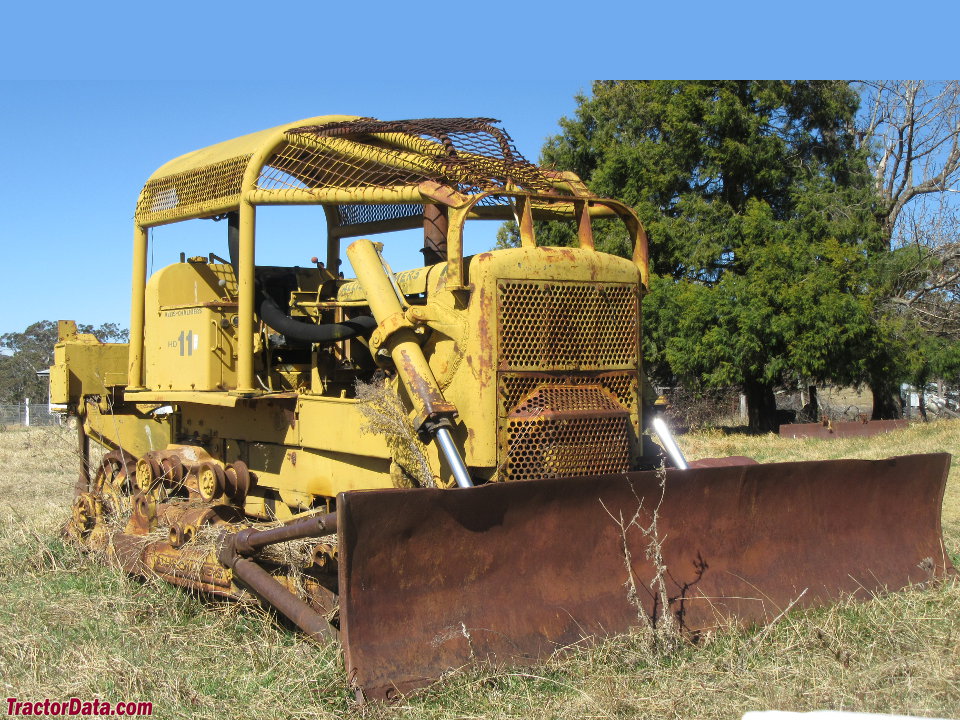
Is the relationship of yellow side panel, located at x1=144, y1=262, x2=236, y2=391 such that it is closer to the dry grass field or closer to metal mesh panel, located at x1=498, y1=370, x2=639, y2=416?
the dry grass field

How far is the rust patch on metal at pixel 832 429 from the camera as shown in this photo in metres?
18.1

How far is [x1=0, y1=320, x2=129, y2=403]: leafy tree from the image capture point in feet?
126

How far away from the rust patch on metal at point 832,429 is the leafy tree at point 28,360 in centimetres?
2661

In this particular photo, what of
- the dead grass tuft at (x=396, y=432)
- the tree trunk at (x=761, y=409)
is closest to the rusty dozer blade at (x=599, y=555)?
the dead grass tuft at (x=396, y=432)

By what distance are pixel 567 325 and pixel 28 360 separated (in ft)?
130

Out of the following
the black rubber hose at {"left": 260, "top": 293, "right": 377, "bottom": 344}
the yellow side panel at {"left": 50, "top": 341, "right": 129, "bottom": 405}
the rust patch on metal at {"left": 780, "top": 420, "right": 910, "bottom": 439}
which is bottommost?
the rust patch on metal at {"left": 780, "top": 420, "right": 910, "bottom": 439}

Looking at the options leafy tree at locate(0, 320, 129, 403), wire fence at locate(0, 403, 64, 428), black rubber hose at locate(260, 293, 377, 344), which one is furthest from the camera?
leafy tree at locate(0, 320, 129, 403)

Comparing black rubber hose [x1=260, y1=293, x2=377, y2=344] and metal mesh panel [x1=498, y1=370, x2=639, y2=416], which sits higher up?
black rubber hose [x1=260, y1=293, x2=377, y2=344]

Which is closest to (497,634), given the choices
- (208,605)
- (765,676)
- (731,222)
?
(765,676)

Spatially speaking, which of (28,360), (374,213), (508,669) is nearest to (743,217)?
(374,213)

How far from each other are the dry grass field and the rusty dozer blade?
0.14 meters

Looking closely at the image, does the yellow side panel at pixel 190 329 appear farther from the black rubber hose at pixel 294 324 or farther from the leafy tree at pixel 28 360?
the leafy tree at pixel 28 360

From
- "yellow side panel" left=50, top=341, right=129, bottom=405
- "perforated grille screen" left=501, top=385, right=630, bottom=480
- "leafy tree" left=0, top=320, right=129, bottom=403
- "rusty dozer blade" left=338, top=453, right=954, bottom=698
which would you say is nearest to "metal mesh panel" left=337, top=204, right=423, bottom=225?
"yellow side panel" left=50, top=341, right=129, bottom=405

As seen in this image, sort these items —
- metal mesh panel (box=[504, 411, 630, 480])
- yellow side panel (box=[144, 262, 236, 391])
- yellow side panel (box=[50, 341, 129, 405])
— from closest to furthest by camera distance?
1. metal mesh panel (box=[504, 411, 630, 480])
2. yellow side panel (box=[144, 262, 236, 391])
3. yellow side panel (box=[50, 341, 129, 405])
